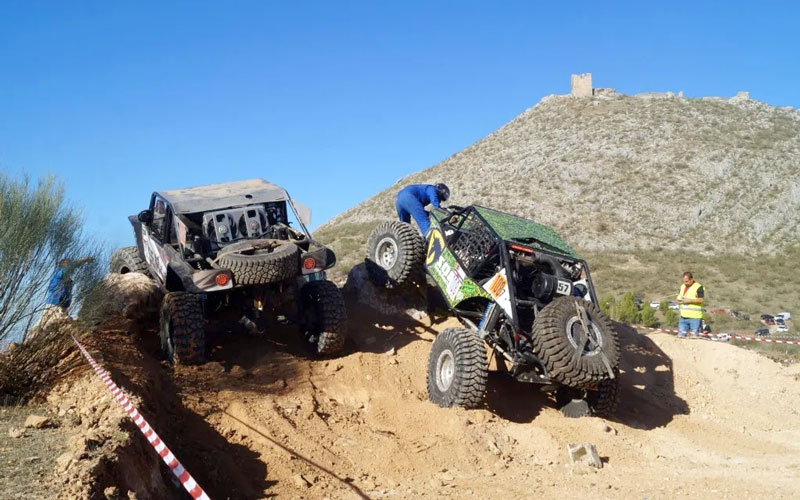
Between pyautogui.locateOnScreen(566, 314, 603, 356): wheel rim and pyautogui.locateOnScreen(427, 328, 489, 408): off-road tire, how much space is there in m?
1.03

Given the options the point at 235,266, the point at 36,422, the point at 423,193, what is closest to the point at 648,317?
the point at 423,193

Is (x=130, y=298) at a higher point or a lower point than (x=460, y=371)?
higher

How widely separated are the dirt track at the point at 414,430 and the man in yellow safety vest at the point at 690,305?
185 centimetres

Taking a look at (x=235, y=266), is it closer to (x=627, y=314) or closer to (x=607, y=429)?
(x=607, y=429)

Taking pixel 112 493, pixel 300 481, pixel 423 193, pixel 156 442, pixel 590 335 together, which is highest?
pixel 423 193

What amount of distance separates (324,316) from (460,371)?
1.89m

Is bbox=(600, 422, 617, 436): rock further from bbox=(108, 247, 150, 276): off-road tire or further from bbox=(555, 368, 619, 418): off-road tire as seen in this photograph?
bbox=(108, 247, 150, 276): off-road tire

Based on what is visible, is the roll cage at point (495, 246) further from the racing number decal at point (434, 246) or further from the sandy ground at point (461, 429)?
the sandy ground at point (461, 429)

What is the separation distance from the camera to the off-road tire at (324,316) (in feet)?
27.6

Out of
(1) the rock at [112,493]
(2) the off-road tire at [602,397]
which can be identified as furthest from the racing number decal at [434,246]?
(1) the rock at [112,493]

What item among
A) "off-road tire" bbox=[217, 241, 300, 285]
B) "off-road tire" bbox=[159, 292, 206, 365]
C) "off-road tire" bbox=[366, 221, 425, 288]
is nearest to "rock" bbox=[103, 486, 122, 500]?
"off-road tire" bbox=[159, 292, 206, 365]

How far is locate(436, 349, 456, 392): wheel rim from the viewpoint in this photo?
7974 millimetres

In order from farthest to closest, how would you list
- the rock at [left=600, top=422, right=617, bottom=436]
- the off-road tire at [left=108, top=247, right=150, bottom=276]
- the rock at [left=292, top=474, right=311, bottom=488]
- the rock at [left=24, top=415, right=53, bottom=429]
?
the off-road tire at [left=108, top=247, right=150, bottom=276] < the rock at [left=600, top=422, right=617, bottom=436] < the rock at [left=292, top=474, right=311, bottom=488] < the rock at [left=24, top=415, right=53, bottom=429]

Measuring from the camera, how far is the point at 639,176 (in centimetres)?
4456
